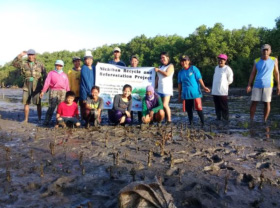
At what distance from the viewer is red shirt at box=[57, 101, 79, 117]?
777 centimetres

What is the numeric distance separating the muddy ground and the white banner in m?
1.94

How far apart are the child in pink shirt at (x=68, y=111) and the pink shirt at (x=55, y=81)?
1.71ft

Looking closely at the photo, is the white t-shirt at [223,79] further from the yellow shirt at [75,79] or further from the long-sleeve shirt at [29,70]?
the long-sleeve shirt at [29,70]

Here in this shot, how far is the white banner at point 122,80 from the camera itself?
8664 millimetres

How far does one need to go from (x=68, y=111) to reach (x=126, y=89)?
1.84 metres

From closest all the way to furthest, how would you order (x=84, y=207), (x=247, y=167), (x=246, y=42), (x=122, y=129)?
(x=84, y=207) → (x=247, y=167) → (x=122, y=129) → (x=246, y=42)

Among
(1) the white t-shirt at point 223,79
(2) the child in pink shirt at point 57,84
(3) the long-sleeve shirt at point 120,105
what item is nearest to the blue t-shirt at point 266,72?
(1) the white t-shirt at point 223,79

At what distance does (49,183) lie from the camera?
11.5ft

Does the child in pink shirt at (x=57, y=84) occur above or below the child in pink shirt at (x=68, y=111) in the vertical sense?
above

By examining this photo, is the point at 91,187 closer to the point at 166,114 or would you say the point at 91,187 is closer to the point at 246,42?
the point at 166,114

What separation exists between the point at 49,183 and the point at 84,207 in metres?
0.88

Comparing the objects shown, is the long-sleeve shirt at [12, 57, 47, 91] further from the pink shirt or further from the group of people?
the pink shirt

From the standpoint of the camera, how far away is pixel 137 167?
4102mm

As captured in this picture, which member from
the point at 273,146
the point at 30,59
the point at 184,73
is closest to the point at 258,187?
the point at 273,146
